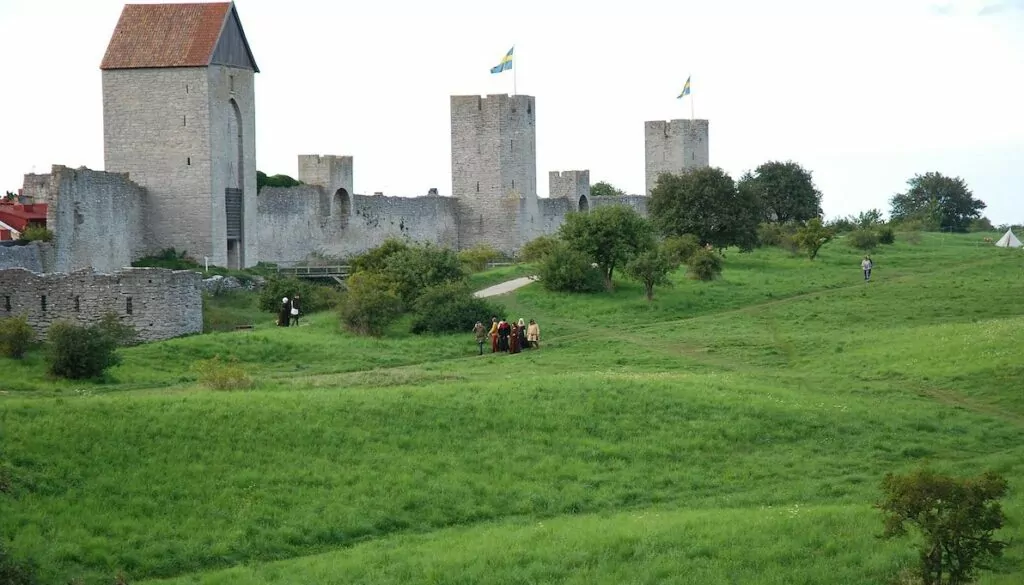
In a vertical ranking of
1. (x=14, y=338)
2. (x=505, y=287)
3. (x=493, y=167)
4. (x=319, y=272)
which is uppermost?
(x=493, y=167)

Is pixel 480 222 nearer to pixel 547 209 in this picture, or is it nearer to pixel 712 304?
pixel 547 209

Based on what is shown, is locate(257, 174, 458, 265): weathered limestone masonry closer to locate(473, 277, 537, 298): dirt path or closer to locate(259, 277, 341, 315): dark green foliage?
locate(473, 277, 537, 298): dirt path

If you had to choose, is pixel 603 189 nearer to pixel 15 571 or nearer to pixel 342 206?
pixel 342 206

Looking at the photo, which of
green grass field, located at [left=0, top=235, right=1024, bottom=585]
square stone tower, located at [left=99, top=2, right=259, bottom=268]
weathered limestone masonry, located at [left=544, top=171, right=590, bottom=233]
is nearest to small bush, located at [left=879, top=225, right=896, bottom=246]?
weathered limestone masonry, located at [left=544, top=171, right=590, bottom=233]

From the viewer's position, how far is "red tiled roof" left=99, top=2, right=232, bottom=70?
131 feet

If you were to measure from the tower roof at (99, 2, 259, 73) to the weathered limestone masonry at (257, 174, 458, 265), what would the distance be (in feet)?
17.4

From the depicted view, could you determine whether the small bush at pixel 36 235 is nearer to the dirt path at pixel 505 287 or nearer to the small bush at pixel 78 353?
the dirt path at pixel 505 287

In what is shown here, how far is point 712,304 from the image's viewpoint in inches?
1384

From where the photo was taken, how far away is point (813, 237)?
46188 mm

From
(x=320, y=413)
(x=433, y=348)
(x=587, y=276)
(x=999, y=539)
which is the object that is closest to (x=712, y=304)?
(x=587, y=276)

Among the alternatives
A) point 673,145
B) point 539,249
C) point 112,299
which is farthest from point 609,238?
point 673,145

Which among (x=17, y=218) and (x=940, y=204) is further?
(x=940, y=204)

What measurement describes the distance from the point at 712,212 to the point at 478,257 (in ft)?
21.9

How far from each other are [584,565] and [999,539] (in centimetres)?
366
